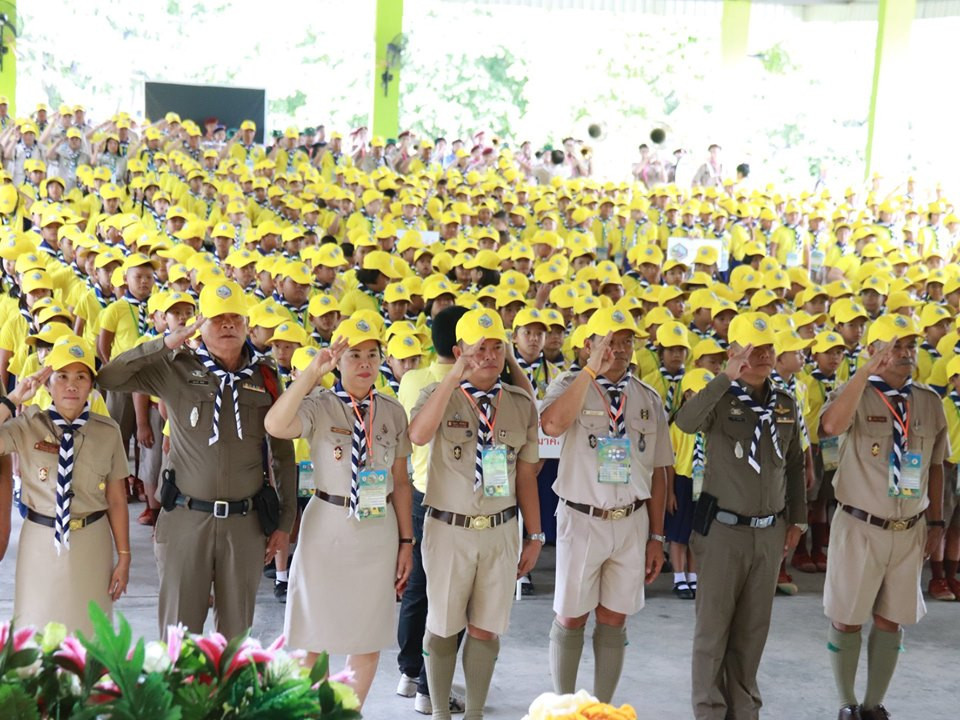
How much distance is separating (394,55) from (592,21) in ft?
38.2

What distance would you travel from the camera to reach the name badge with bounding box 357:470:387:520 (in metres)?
4.66

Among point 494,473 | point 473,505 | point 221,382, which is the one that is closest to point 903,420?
point 494,473

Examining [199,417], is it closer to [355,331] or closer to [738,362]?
[355,331]

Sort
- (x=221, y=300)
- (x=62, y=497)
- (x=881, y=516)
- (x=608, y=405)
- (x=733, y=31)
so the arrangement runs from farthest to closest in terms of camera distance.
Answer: (x=733, y=31)
(x=881, y=516)
(x=608, y=405)
(x=221, y=300)
(x=62, y=497)

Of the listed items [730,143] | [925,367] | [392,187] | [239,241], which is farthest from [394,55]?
[925,367]

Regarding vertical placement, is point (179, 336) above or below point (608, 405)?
above

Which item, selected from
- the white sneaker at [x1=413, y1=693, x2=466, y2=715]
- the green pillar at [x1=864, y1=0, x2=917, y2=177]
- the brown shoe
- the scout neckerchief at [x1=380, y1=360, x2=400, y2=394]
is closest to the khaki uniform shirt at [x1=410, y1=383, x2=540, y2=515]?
the white sneaker at [x1=413, y1=693, x2=466, y2=715]

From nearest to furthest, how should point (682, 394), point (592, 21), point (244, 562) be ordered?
point (244, 562) → point (682, 394) → point (592, 21)

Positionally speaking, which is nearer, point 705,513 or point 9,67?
point 705,513

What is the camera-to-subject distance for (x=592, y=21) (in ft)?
128

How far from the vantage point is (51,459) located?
4590mm

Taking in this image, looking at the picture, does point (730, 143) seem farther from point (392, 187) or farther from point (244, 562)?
point (244, 562)

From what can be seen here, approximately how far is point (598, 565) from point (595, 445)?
1.81 ft

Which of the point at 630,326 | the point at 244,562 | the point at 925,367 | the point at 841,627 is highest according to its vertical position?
the point at 630,326
